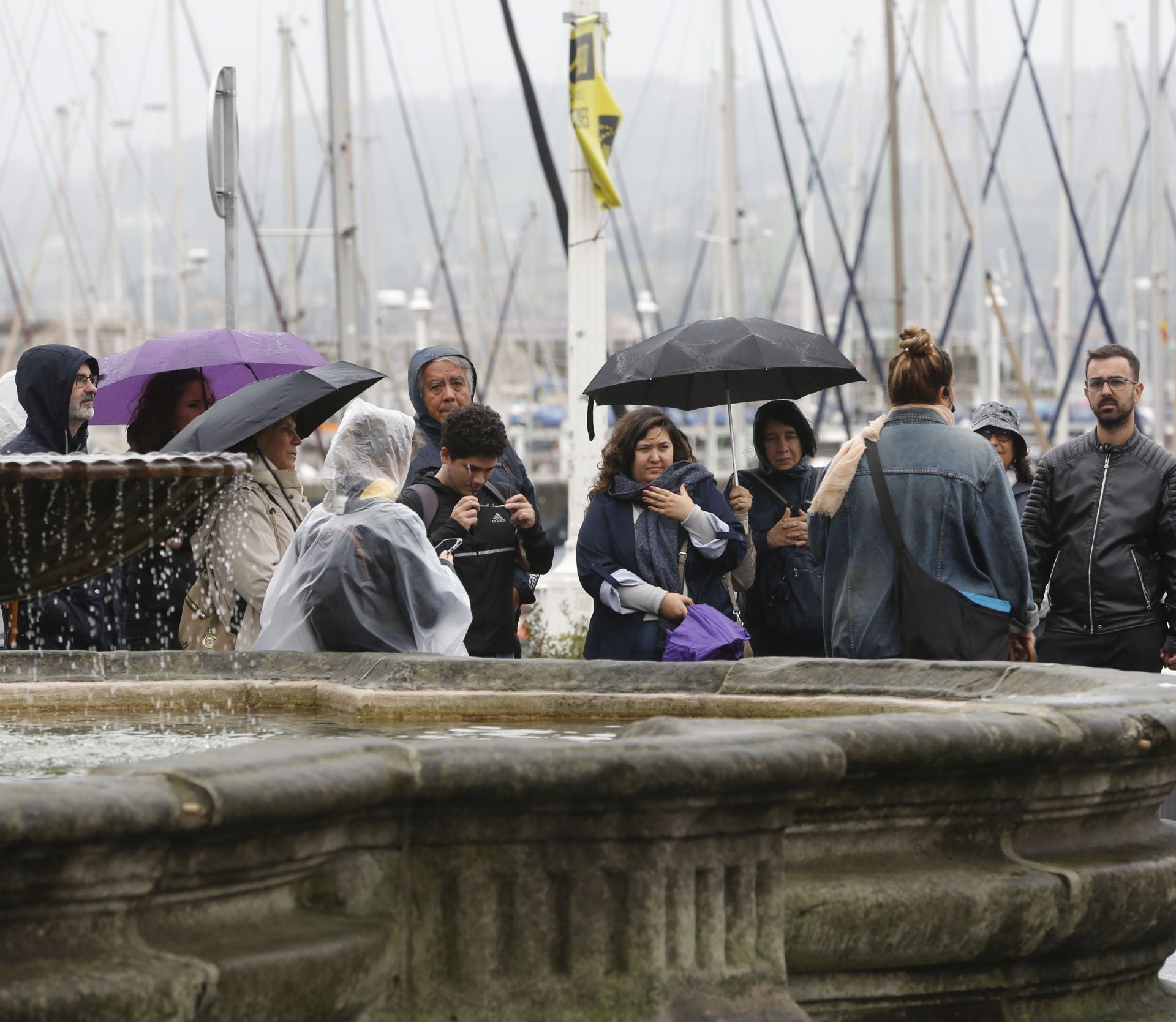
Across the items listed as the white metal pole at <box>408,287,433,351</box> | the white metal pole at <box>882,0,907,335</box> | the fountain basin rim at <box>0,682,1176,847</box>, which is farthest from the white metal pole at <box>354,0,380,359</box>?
the fountain basin rim at <box>0,682,1176,847</box>

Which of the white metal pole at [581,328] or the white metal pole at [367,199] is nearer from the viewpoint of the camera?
the white metal pole at [581,328]

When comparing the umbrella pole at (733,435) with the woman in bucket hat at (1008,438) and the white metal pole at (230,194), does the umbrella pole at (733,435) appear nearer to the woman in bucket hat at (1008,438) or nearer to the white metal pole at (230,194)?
the woman in bucket hat at (1008,438)

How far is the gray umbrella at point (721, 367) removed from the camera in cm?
728

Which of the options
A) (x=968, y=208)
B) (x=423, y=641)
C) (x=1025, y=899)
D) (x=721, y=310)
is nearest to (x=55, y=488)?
(x=423, y=641)

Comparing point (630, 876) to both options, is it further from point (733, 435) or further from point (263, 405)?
point (733, 435)

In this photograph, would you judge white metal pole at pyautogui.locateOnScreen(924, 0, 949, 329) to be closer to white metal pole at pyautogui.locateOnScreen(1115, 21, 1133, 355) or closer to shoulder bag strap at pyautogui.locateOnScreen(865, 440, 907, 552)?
white metal pole at pyautogui.locateOnScreen(1115, 21, 1133, 355)

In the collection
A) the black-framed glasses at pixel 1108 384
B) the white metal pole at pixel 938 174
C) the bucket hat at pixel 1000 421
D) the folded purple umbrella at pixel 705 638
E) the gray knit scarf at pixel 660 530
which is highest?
the white metal pole at pixel 938 174

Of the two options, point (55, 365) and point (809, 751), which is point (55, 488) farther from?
point (809, 751)

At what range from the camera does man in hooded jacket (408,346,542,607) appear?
6.96m

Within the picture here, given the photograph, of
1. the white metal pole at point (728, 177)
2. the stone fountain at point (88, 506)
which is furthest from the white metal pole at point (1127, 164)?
the stone fountain at point (88, 506)

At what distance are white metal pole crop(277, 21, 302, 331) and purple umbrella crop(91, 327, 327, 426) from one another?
21.9 m

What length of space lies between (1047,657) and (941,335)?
2244cm

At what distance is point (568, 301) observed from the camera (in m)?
10.8

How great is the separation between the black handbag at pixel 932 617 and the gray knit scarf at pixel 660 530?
47.2 inches
